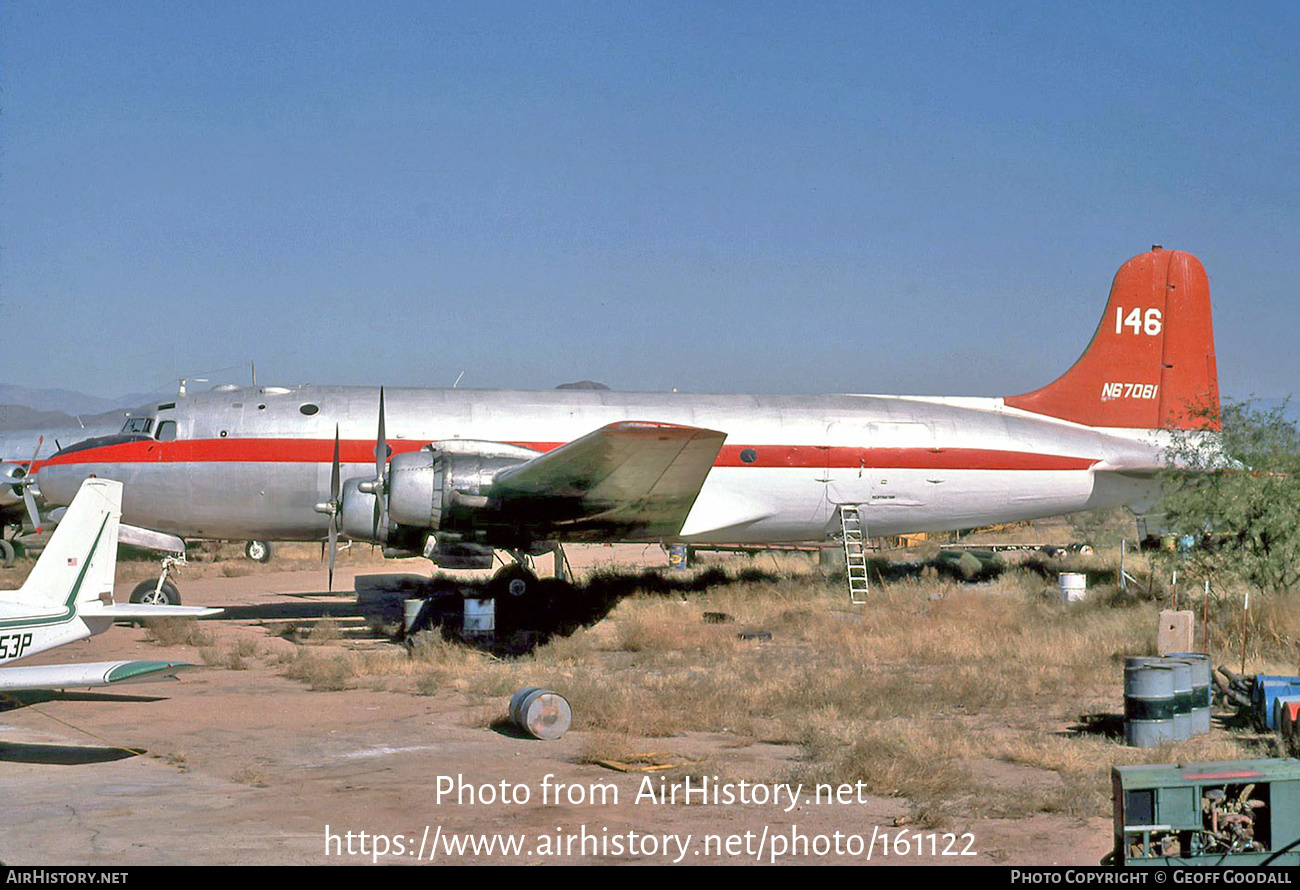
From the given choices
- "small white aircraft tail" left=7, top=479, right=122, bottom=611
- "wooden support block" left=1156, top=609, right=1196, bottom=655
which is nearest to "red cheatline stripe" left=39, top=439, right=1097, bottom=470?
"small white aircraft tail" left=7, top=479, right=122, bottom=611

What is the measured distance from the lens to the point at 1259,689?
1045 centimetres

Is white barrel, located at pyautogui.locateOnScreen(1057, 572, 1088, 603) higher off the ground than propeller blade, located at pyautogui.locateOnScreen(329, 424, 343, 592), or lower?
lower

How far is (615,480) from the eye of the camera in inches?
613

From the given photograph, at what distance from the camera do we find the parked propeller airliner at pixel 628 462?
15.8 meters

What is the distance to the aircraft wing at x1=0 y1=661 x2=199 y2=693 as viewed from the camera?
9.83m

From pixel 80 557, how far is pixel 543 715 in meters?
5.20

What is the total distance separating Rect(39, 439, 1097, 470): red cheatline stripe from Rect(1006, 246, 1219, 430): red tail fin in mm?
2044

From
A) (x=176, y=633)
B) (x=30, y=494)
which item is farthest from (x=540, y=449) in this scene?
(x=30, y=494)

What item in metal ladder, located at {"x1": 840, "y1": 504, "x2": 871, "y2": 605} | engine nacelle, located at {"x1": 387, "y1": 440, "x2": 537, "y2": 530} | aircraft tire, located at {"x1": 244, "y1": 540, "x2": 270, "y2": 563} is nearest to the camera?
engine nacelle, located at {"x1": 387, "y1": 440, "x2": 537, "y2": 530}

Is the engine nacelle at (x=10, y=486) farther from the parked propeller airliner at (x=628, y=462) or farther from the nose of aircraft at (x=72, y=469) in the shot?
the nose of aircraft at (x=72, y=469)

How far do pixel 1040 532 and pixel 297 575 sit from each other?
36922 mm

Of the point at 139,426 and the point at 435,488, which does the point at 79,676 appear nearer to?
the point at 435,488

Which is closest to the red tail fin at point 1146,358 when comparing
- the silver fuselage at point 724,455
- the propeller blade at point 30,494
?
the silver fuselage at point 724,455

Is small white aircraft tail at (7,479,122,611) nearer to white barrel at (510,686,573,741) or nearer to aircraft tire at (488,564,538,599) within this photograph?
white barrel at (510,686,573,741)
